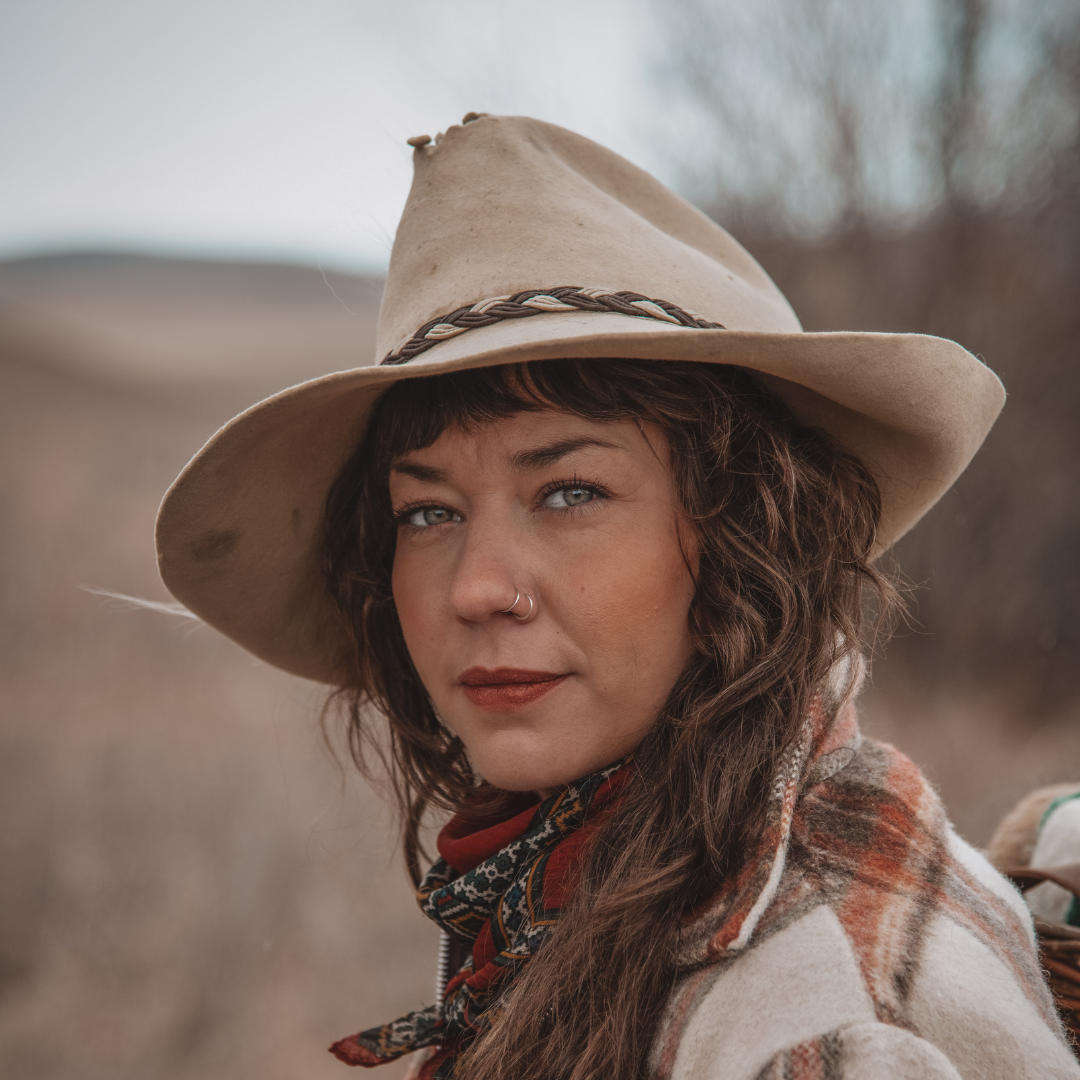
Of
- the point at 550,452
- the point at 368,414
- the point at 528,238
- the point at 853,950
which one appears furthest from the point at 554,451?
the point at 853,950

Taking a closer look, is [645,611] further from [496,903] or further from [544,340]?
[496,903]

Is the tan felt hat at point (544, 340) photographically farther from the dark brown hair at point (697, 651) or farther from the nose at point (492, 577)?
the nose at point (492, 577)

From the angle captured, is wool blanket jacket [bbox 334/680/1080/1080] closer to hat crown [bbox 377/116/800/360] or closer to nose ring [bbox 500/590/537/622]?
nose ring [bbox 500/590/537/622]

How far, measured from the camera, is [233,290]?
35.1 metres

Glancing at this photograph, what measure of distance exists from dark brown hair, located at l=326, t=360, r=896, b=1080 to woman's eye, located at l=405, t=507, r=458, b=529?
119mm

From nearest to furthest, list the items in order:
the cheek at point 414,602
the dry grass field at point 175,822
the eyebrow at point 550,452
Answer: the eyebrow at point 550,452
the cheek at point 414,602
the dry grass field at point 175,822

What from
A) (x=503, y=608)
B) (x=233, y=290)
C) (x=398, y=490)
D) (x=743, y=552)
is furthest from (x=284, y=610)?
(x=233, y=290)

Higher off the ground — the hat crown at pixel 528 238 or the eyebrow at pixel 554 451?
the hat crown at pixel 528 238

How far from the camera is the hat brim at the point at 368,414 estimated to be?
1.18 meters

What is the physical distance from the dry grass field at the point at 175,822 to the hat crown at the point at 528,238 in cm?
31

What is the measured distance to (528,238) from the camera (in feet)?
4.44

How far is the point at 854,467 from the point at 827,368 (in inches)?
12.9

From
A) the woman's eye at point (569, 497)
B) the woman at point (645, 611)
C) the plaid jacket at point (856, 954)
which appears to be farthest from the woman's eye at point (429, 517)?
the plaid jacket at point (856, 954)

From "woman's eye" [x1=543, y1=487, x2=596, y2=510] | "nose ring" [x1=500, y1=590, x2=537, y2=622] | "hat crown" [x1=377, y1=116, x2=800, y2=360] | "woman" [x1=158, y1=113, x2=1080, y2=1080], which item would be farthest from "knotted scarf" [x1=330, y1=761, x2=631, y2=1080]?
"hat crown" [x1=377, y1=116, x2=800, y2=360]
